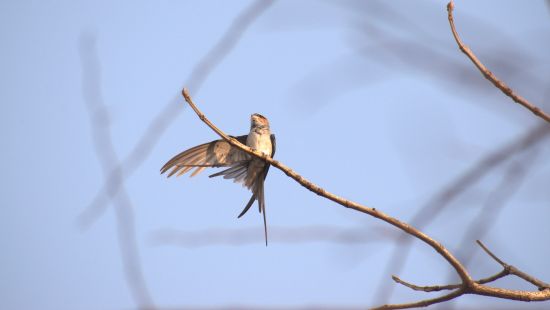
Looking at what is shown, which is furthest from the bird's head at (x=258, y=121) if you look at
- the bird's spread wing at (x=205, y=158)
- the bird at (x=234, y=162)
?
the bird's spread wing at (x=205, y=158)

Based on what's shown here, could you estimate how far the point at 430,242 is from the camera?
2.09m

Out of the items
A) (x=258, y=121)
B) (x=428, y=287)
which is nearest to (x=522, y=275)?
(x=428, y=287)

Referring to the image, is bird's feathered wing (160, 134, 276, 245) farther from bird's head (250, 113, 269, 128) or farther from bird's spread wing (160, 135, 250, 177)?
bird's head (250, 113, 269, 128)

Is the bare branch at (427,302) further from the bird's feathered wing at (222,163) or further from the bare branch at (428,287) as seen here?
the bird's feathered wing at (222,163)

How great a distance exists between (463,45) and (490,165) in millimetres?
425

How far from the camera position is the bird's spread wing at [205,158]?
417 cm

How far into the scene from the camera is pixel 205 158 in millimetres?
4492

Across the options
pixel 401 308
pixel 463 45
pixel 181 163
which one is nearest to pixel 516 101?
pixel 463 45

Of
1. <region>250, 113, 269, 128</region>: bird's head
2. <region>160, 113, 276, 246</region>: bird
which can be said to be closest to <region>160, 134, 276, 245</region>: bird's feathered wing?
<region>160, 113, 276, 246</region>: bird

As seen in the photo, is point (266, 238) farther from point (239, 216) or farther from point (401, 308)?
point (239, 216)

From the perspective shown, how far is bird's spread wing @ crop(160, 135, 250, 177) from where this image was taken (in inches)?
164

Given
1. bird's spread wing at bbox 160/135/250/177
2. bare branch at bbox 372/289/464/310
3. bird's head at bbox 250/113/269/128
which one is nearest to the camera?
bare branch at bbox 372/289/464/310

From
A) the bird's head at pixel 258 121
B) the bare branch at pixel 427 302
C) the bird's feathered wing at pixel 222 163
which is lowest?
the bare branch at pixel 427 302

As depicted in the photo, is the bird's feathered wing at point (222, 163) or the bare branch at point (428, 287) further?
the bird's feathered wing at point (222, 163)
